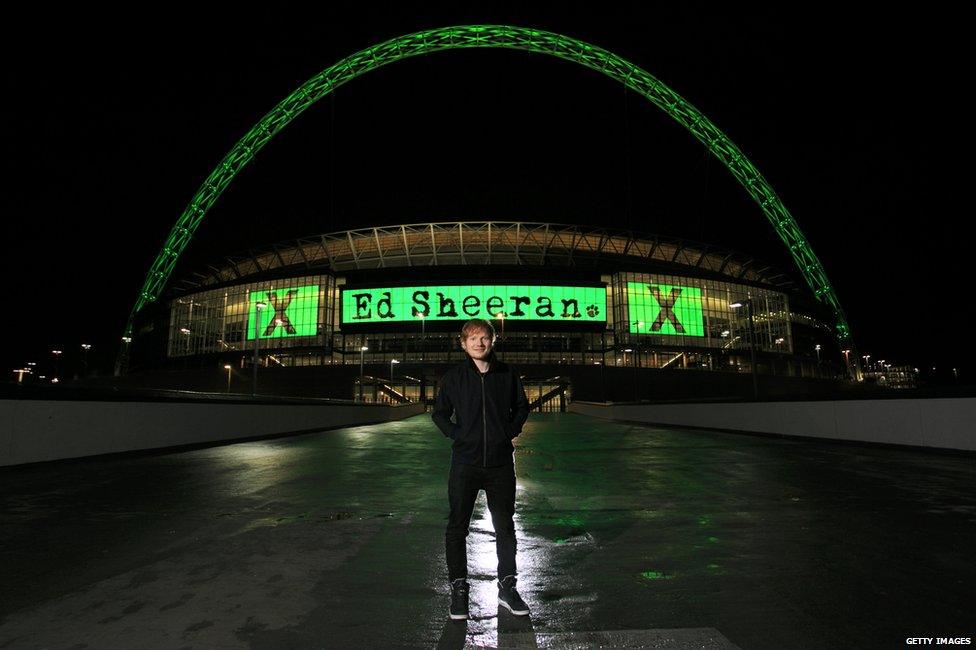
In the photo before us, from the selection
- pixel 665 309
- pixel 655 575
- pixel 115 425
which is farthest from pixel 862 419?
pixel 665 309

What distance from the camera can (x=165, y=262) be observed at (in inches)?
3110

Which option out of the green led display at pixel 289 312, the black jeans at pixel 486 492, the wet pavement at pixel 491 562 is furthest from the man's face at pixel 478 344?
the green led display at pixel 289 312

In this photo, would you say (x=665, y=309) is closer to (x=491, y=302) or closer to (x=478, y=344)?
(x=491, y=302)

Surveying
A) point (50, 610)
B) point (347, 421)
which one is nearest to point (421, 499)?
point (50, 610)

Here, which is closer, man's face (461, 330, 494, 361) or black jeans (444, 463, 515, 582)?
black jeans (444, 463, 515, 582)

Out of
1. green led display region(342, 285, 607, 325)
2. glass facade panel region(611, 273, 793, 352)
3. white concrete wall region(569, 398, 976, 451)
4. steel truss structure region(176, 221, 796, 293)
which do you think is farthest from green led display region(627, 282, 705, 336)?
white concrete wall region(569, 398, 976, 451)

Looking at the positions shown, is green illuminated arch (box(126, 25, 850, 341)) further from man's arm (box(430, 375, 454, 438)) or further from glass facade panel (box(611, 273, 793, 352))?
man's arm (box(430, 375, 454, 438))

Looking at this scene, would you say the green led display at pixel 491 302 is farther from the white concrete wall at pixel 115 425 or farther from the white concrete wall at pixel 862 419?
the white concrete wall at pixel 115 425

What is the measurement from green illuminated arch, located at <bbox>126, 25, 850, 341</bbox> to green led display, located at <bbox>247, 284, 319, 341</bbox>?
1863 centimetres

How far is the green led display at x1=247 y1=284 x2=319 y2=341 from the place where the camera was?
219 ft

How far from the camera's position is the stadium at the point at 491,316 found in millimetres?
61344

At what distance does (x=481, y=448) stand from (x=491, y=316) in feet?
201

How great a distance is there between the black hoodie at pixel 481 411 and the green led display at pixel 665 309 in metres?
64.1

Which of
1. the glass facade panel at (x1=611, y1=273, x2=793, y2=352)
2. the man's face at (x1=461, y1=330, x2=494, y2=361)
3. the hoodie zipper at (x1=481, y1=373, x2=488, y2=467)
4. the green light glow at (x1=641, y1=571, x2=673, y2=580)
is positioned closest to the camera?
the hoodie zipper at (x1=481, y1=373, x2=488, y2=467)
